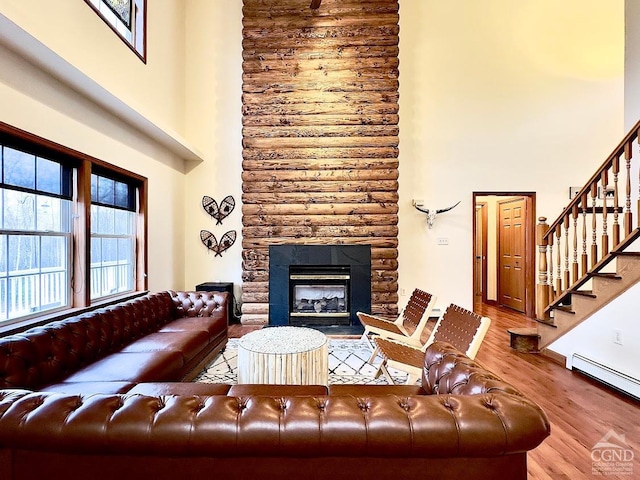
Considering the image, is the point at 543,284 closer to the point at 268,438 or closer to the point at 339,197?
the point at 339,197

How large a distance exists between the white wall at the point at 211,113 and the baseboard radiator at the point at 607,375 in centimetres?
500

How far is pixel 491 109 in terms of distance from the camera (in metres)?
5.61

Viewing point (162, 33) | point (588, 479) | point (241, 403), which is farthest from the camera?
point (162, 33)

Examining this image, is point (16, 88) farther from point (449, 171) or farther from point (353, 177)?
point (449, 171)

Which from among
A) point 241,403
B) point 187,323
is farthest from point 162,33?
point 241,403

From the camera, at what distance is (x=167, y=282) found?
16.6ft

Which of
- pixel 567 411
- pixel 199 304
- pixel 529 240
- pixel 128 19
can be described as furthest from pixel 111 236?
pixel 529 240

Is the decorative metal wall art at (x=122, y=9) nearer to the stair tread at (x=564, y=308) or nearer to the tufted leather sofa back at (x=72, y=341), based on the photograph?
the tufted leather sofa back at (x=72, y=341)

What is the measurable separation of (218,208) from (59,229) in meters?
2.63

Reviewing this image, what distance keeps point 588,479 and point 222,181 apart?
18.2ft

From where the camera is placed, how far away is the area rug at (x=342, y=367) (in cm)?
310

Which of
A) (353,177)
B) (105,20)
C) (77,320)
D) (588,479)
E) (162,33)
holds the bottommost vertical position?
(588,479)

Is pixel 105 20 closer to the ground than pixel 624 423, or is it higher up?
higher up

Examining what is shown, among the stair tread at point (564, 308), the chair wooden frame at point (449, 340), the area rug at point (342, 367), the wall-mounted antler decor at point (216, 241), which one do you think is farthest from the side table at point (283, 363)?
the wall-mounted antler decor at point (216, 241)
